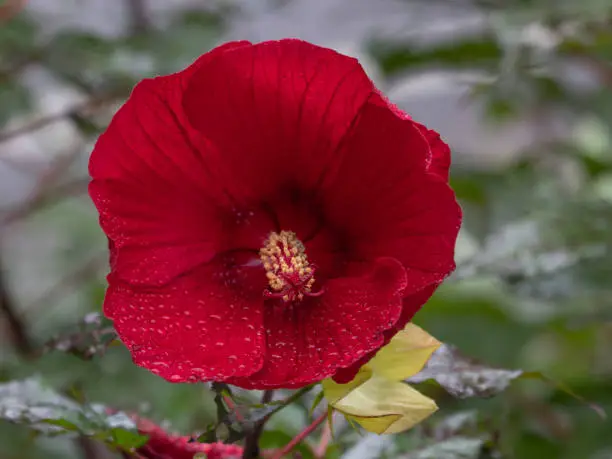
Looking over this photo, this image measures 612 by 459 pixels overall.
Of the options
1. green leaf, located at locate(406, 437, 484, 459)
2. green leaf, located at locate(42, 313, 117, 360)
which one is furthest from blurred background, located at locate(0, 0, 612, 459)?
green leaf, located at locate(42, 313, 117, 360)

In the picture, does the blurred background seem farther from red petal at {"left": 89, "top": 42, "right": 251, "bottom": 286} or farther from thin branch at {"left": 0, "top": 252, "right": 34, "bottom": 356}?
red petal at {"left": 89, "top": 42, "right": 251, "bottom": 286}

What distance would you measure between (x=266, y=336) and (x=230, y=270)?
0.07 metres

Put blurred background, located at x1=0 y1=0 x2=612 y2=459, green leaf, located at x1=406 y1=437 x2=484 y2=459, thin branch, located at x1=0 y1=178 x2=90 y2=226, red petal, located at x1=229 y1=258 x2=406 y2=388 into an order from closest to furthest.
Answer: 1. red petal, located at x1=229 y1=258 x2=406 y2=388
2. green leaf, located at x1=406 y1=437 x2=484 y2=459
3. blurred background, located at x1=0 y1=0 x2=612 y2=459
4. thin branch, located at x1=0 y1=178 x2=90 y2=226

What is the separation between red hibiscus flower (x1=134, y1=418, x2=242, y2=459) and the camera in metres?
0.57

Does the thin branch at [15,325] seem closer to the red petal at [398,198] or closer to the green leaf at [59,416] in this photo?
the green leaf at [59,416]

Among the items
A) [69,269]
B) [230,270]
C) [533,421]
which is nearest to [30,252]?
[69,269]

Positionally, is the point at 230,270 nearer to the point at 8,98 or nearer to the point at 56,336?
the point at 56,336

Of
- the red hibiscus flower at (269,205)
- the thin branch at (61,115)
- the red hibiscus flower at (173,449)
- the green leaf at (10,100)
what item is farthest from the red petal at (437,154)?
the green leaf at (10,100)

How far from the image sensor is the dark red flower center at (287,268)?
22.3 inches

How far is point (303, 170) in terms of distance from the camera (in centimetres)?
58

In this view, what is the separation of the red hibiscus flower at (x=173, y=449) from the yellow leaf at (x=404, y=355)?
121 mm

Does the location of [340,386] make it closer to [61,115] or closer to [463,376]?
[463,376]

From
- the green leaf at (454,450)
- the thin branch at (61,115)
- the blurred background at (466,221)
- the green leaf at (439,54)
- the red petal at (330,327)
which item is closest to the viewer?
the red petal at (330,327)

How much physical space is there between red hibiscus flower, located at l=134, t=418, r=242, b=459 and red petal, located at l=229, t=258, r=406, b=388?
0.09 meters
